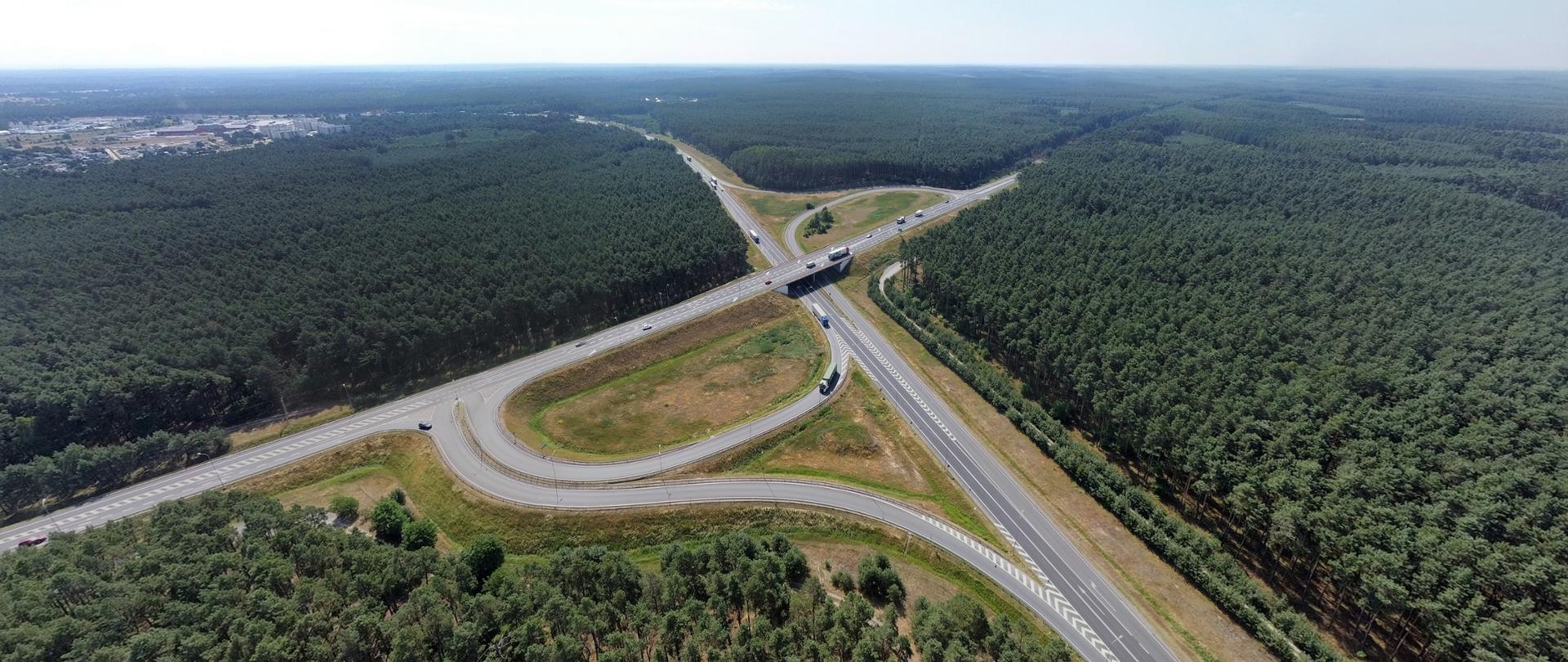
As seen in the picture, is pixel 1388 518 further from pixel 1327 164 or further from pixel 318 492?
pixel 1327 164

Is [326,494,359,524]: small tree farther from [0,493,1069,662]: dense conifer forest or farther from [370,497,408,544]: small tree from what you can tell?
[0,493,1069,662]: dense conifer forest

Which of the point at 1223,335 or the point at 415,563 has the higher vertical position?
the point at 1223,335

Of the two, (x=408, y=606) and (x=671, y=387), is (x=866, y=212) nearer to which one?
(x=671, y=387)

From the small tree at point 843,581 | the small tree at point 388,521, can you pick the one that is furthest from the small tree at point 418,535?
the small tree at point 843,581

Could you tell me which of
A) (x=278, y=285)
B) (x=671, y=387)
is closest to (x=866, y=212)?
(x=671, y=387)

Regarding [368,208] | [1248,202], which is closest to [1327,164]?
[1248,202]

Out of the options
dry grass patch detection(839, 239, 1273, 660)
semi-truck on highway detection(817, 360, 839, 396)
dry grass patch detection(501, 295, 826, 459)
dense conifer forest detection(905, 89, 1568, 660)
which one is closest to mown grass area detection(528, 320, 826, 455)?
dry grass patch detection(501, 295, 826, 459)
